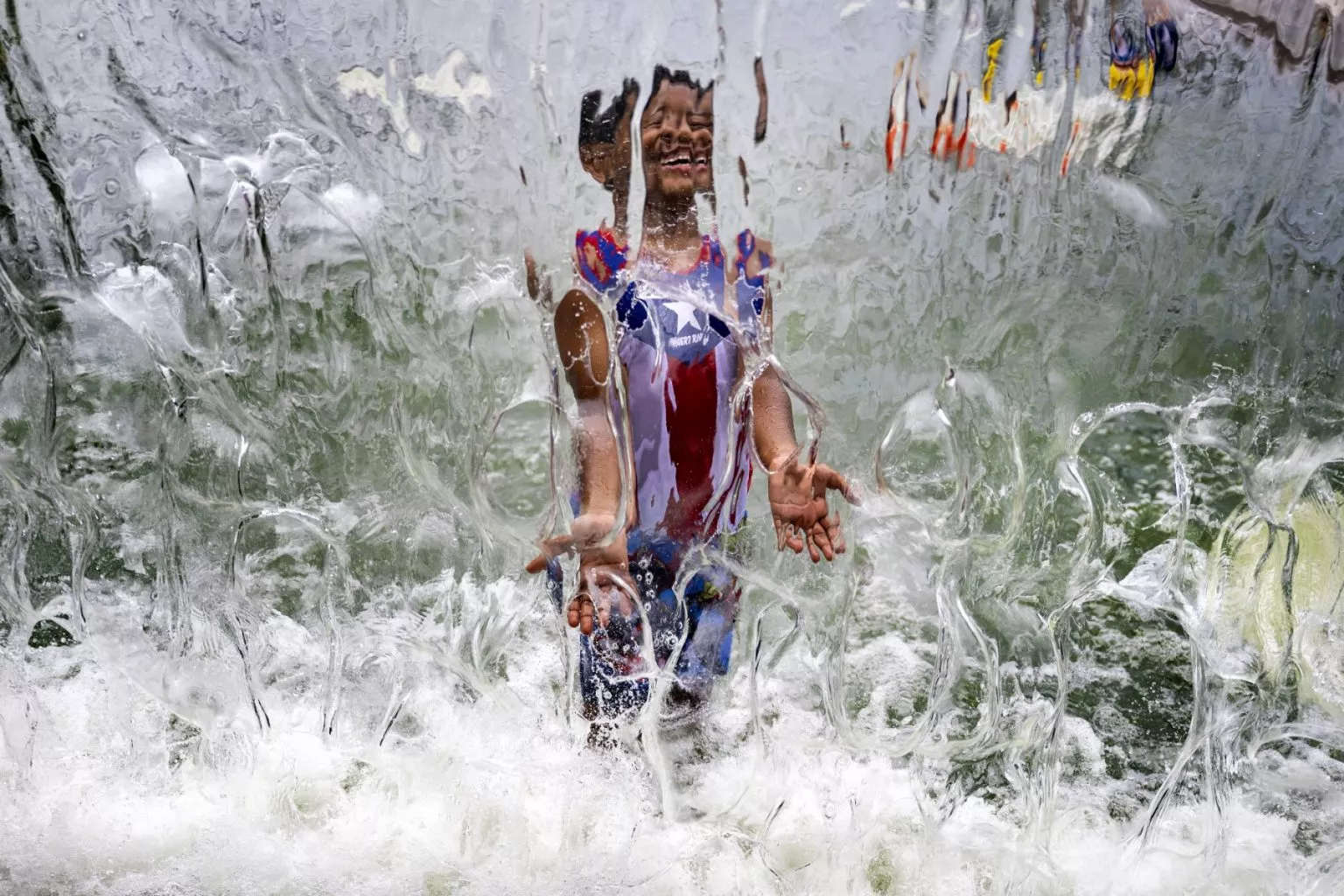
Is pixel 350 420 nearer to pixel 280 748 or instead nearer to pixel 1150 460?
pixel 280 748

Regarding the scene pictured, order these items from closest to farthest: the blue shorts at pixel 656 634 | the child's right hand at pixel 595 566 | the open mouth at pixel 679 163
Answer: the open mouth at pixel 679 163 < the child's right hand at pixel 595 566 < the blue shorts at pixel 656 634

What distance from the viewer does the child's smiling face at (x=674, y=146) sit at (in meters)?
2.04

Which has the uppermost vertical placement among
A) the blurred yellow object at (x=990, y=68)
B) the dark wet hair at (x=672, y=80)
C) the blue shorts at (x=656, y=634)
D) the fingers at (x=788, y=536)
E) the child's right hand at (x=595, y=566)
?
the blurred yellow object at (x=990, y=68)

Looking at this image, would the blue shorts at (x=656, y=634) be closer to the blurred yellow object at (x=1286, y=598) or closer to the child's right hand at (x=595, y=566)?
the child's right hand at (x=595, y=566)


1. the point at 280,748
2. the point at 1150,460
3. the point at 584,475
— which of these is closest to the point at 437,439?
the point at 584,475

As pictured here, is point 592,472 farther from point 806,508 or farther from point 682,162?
point 682,162

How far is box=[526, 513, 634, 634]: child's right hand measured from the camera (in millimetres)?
2162

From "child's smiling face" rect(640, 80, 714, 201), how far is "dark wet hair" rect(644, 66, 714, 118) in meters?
0.01

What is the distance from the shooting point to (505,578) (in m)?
2.61

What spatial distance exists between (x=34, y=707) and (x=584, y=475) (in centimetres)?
167

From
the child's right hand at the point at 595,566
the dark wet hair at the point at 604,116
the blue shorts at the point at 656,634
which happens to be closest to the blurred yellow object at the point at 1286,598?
the blue shorts at the point at 656,634

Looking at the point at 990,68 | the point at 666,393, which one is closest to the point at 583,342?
the point at 666,393

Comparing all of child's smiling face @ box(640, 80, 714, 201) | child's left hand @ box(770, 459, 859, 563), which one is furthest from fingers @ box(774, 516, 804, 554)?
child's smiling face @ box(640, 80, 714, 201)

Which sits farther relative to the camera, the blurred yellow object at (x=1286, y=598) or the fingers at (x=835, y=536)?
the blurred yellow object at (x=1286, y=598)
